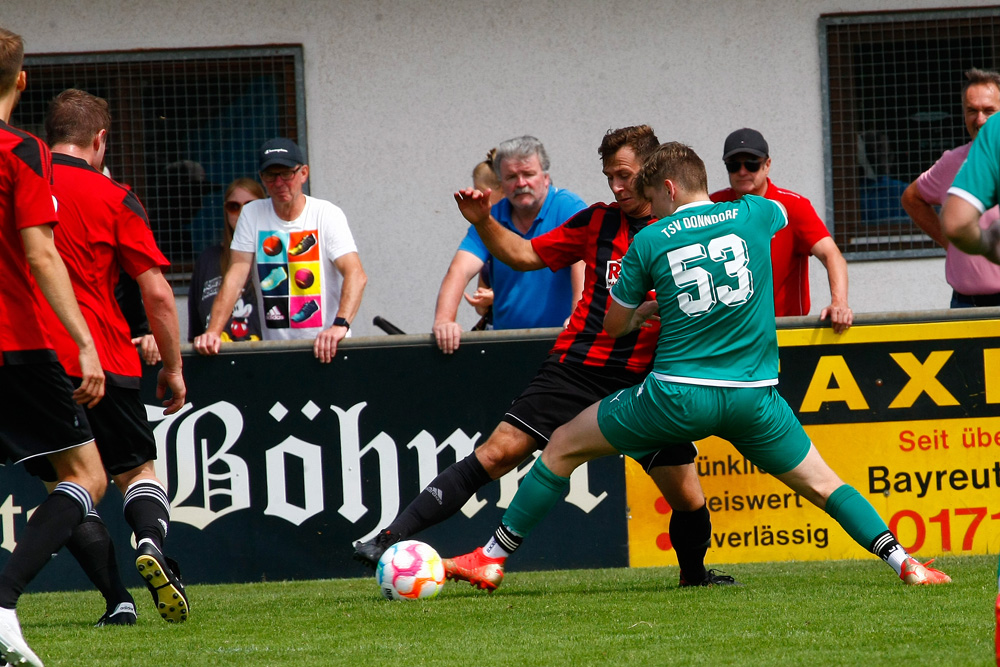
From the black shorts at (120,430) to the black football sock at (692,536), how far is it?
2.16 m

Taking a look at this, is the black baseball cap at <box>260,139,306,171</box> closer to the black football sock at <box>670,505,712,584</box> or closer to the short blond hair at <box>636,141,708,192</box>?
the short blond hair at <box>636,141,708,192</box>

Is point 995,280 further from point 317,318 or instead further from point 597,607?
point 317,318

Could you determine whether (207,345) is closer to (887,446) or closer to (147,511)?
(147,511)

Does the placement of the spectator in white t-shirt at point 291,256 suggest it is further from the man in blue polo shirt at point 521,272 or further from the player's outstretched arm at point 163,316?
Answer: the player's outstretched arm at point 163,316

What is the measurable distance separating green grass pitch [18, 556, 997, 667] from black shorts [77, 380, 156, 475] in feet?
2.06

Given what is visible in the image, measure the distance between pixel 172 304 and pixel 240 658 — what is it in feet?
4.98

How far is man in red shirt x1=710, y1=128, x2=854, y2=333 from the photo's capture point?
6438 millimetres

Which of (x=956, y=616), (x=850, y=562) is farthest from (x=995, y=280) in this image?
(x=956, y=616)

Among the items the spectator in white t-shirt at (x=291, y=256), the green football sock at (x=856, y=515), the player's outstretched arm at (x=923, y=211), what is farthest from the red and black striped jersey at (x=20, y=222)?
the player's outstretched arm at (x=923, y=211)

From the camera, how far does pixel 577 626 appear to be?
460 cm

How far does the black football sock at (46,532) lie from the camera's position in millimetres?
4156

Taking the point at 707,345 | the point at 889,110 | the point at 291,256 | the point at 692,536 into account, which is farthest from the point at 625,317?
the point at 889,110

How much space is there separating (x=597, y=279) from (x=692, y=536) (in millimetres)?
1152

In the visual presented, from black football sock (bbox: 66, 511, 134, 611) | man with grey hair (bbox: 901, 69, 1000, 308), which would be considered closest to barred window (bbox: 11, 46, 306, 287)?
man with grey hair (bbox: 901, 69, 1000, 308)
